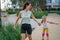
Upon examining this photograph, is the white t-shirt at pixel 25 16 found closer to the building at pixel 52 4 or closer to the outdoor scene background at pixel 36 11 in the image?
the outdoor scene background at pixel 36 11

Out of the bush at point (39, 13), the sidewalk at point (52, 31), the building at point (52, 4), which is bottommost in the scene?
the sidewalk at point (52, 31)

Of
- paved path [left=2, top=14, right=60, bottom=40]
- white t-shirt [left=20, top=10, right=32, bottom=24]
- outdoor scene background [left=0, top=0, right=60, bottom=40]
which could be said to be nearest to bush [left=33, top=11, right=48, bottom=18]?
outdoor scene background [left=0, top=0, right=60, bottom=40]

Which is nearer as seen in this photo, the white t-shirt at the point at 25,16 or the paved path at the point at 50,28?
the white t-shirt at the point at 25,16

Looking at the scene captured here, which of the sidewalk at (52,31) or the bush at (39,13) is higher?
the bush at (39,13)

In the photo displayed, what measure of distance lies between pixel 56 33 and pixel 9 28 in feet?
4.35

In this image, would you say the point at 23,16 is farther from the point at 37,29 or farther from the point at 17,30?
the point at 37,29

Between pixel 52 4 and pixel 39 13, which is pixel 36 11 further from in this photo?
pixel 52 4

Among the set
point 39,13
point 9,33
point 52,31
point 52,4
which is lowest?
point 52,31

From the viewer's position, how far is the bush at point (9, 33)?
14.9ft

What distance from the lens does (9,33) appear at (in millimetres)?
4629

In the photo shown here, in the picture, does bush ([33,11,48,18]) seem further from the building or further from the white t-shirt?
the white t-shirt

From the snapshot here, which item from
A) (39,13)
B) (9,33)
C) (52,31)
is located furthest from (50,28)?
(9,33)

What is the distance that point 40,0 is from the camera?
17.0 feet

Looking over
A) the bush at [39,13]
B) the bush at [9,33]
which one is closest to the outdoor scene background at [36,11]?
the bush at [39,13]
